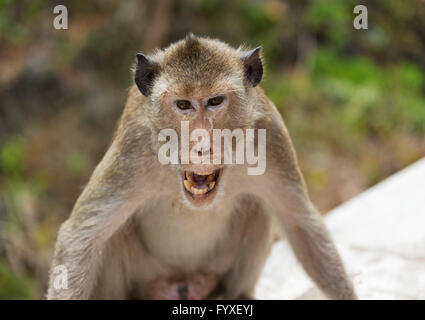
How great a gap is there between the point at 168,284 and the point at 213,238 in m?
0.48

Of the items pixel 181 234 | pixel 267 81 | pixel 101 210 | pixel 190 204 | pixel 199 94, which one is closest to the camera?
pixel 199 94

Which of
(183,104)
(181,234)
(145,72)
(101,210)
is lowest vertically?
(181,234)

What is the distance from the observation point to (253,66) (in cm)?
327

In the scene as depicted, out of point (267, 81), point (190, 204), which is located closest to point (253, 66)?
point (190, 204)

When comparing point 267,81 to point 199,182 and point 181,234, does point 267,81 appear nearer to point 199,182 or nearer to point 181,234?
point 181,234

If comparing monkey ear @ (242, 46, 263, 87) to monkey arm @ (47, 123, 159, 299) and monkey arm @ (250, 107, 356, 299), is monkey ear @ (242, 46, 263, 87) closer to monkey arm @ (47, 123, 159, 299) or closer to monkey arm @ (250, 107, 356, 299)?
monkey arm @ (250, 107, 356, 299)

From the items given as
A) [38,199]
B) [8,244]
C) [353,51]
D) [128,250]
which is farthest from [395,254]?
[353,51]

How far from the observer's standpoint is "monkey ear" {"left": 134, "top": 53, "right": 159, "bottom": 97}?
10.4 feet

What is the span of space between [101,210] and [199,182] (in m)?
0.66

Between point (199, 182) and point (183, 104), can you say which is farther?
point (199, 182)

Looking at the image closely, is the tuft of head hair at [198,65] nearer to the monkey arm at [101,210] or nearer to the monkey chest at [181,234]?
the monkey arm at [101,210]

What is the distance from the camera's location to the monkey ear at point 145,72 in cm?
317

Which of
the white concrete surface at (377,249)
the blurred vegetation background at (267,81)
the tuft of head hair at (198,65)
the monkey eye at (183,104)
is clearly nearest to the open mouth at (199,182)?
the monkey eye at (183,104)

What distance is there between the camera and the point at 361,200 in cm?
561
